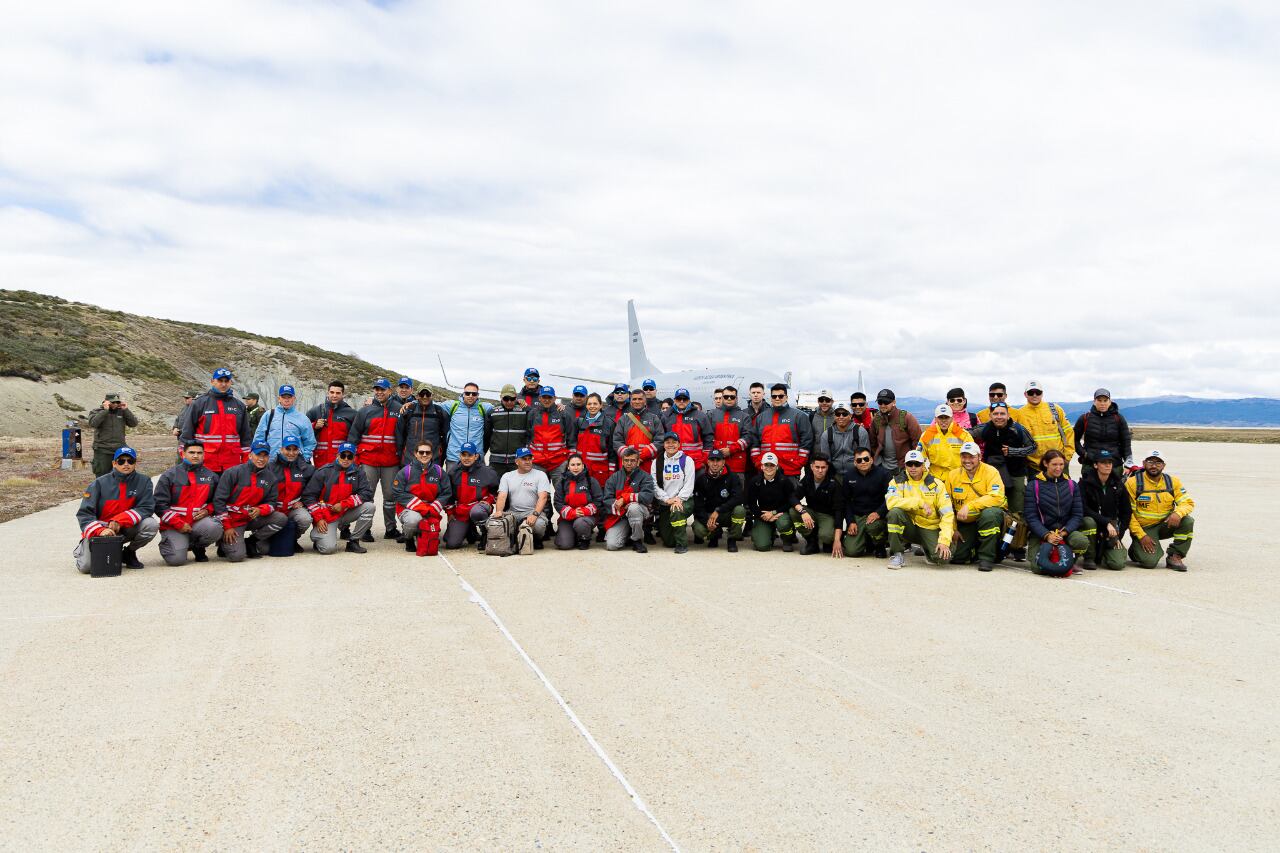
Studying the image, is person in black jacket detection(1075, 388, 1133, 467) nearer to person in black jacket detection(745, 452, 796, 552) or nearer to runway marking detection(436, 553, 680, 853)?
person in black jacket detection(745, 452, 796, 552)

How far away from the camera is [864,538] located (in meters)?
9.25

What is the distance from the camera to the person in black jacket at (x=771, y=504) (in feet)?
31.6

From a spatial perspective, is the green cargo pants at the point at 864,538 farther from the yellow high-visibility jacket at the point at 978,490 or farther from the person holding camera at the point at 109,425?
the person holding camera at the point at 109,425

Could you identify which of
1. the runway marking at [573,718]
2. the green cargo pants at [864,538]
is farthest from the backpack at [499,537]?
the green cargo pants at [864,538]

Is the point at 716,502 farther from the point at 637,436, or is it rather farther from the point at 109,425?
the point at 109,425

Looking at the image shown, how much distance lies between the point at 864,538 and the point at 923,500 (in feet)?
2.72

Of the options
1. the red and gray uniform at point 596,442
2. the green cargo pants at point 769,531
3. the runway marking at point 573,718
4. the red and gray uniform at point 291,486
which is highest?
the red and gray uniform at point 596,442

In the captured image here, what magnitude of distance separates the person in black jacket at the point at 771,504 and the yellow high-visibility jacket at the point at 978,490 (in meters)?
1.84

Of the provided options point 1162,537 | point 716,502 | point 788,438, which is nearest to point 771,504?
point 716,502

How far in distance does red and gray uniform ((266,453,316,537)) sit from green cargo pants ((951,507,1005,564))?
7270mm

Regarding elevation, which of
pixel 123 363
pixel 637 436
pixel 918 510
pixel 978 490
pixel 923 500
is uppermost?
pixel 123 363

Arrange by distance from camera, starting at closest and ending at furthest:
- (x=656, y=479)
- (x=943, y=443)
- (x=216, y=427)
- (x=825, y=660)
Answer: (x=825, y=660) → (x=943, y=443) → (x=216, y=427) → (x=656, y=479)

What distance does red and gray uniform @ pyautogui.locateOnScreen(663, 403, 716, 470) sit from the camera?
34.7 feet

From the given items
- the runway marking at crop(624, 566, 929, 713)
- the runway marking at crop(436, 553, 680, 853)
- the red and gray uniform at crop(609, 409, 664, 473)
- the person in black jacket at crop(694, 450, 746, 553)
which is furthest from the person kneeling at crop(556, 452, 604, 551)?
the runway marking at crop(624, 566, 929, 713)
